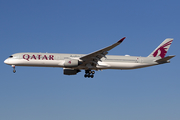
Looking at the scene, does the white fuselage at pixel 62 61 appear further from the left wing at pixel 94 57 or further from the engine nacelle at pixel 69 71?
the engine nacelle at pixel 69 71

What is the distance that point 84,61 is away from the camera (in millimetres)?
48312

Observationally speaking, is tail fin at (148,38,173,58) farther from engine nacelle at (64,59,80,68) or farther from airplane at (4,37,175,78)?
engine nacelle at (64,59,80,68)

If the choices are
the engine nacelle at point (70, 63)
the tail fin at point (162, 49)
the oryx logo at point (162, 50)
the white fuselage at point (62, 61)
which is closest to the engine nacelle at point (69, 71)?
the white fuselage at point (62, 61)

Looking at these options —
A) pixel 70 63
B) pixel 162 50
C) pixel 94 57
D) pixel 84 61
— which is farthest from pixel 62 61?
pixel 162 50

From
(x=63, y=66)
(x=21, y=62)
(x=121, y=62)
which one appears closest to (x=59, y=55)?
(x=63, y=66)

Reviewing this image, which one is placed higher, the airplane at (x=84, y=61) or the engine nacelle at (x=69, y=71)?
the airplane at (x=84, y=61)

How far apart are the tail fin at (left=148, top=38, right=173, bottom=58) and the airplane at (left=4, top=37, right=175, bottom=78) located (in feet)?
5.03

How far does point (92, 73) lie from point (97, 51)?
642cm

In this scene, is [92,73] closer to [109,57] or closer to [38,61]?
[109,57]

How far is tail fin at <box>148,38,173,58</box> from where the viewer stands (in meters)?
53.7

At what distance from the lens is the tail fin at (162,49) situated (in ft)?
176

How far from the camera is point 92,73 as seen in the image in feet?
168

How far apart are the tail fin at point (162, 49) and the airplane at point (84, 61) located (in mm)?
1532

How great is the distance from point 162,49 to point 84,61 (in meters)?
14.8
